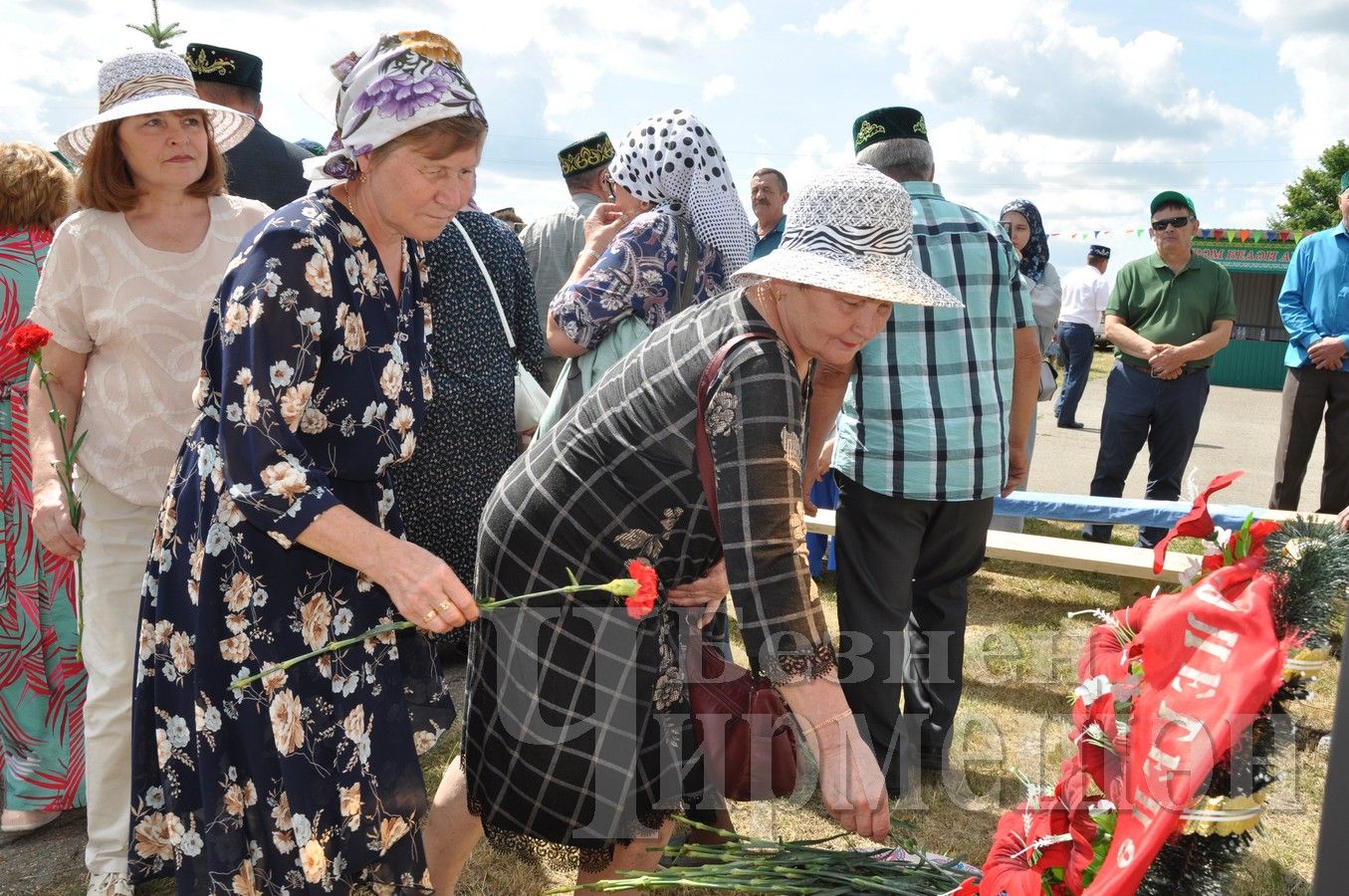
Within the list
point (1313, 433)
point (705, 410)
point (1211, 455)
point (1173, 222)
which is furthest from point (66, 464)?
point (1211, 455)

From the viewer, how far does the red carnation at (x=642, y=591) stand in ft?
5.34

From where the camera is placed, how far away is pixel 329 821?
6.08ft

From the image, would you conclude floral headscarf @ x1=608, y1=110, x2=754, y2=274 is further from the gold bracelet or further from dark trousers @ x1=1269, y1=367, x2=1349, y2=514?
dark trousers @ x1=1269, y1=367, x2=1349, y2=514

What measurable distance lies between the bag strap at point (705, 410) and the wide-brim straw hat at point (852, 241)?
102 millimetres

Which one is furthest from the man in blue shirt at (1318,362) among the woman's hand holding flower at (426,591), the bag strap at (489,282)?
the woman's hand holding flower at (426,591)

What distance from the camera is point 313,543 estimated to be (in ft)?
5.42

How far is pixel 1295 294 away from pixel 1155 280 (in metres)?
0.85

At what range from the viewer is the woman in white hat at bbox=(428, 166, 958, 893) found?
5.28ft

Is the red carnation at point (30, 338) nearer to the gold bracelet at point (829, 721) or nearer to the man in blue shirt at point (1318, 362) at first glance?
the gold bracelet at point (829, 721)

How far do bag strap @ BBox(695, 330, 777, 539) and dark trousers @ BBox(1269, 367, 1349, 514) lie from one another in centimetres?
539

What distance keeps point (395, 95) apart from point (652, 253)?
1.11 m

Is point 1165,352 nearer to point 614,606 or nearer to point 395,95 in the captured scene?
point 614,606

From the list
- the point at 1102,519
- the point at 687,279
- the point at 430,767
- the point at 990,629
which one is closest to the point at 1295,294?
the point at 1102,519

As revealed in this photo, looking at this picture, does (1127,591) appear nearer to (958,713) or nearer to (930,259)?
(958,713)
